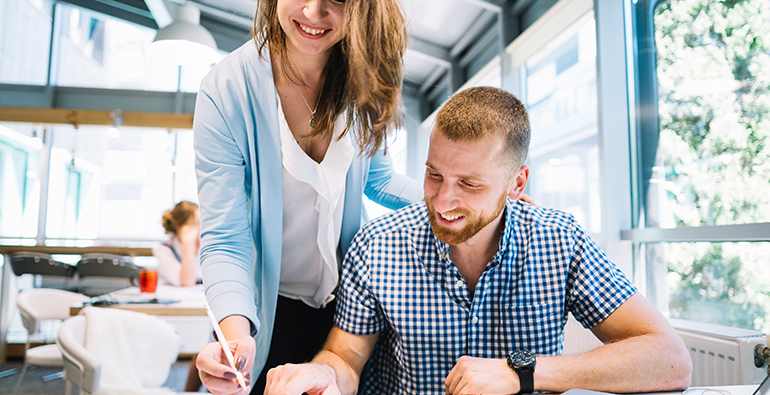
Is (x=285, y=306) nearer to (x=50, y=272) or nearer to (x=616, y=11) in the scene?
(x=616, y=11)

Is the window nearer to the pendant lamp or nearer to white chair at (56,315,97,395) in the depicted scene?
white chair at (56,315,97,395)

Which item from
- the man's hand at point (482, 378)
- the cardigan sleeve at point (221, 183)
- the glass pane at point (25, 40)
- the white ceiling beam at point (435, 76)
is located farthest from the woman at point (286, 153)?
the glass pane at point (25, 40)

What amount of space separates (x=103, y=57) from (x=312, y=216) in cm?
765

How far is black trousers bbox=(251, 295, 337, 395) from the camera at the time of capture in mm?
1379

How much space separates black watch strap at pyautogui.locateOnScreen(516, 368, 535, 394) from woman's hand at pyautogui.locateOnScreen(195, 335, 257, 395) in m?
0.49

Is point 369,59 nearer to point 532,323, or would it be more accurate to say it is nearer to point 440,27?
point 532,323

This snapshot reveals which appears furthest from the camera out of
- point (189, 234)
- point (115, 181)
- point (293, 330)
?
point (115, 181)

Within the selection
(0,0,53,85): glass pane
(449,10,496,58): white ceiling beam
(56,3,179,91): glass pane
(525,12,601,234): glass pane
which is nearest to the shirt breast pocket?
(525,12,601,234): glass pane

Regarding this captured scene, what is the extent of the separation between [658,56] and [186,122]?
5.48 metres

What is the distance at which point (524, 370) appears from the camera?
37.8 inches

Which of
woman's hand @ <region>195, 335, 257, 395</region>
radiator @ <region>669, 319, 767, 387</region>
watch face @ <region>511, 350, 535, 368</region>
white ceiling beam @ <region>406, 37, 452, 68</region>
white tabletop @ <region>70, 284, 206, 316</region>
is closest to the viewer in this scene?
woman's hand @ <region>195, 335, 257, 395</region>

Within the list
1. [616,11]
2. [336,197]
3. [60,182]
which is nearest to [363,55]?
[336,197]

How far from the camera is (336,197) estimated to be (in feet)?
4.08

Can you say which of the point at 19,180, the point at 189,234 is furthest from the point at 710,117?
the point at 19,180
